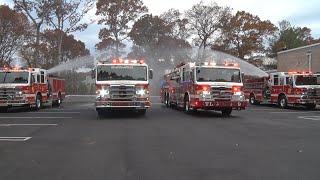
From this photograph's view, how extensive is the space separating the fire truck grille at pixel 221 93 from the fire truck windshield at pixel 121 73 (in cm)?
309

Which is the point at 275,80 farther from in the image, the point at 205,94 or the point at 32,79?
the point at 32,79

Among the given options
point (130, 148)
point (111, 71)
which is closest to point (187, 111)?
point (111, 71)

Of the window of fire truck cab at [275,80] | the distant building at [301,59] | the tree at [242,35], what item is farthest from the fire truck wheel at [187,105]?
the tree at [242,35]

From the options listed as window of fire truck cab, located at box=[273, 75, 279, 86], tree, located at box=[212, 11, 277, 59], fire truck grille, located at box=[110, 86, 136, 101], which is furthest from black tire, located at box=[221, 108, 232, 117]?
tree, located at box=[212, 11, 277, 59]

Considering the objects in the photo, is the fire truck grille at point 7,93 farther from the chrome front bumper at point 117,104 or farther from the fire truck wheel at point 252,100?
the fire truck wheel at point 252,100

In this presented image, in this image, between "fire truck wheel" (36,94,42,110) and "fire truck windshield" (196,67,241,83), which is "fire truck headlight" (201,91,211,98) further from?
"fire truck wheel" (36,94,42,110)

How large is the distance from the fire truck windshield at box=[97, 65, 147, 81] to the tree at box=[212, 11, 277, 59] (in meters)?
40.7

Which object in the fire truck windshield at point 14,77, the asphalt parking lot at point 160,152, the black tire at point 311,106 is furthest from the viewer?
the black tire at point 311,106

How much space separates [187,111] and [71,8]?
2966 centimetres

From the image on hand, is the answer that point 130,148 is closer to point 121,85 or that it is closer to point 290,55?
point 121,85

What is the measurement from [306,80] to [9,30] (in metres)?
29.7

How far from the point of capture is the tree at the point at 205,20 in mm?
63175

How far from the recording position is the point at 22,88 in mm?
27797

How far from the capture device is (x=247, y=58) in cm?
6362
